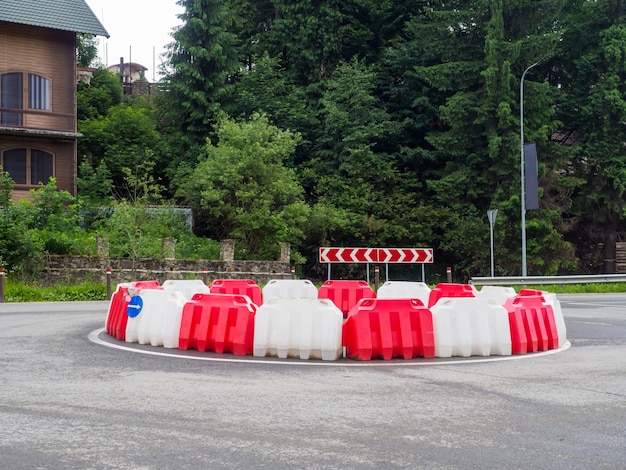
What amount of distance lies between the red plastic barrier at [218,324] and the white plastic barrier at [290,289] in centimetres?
615

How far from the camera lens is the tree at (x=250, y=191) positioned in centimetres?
3594

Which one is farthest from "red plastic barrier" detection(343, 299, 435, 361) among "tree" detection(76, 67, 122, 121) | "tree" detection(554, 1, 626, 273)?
"tree" detection(76, 67, 122, 121)

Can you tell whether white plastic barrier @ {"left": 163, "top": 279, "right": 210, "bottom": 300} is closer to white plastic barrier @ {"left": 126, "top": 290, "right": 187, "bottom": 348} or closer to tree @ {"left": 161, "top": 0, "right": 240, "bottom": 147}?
white plastic barrier @ {"left": 126, "top": 290, "right": 187, "bottom": 348}

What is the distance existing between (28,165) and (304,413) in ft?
111

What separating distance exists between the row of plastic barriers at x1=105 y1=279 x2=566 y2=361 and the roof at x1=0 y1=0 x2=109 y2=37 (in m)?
28.9

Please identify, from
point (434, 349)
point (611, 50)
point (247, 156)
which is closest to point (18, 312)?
point (434, 349)

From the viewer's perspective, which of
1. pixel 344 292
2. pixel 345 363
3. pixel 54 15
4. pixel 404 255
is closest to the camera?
pixel 345 363

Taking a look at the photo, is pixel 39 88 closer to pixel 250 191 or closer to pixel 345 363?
pixel 250 191

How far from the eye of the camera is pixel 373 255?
30.8 meters

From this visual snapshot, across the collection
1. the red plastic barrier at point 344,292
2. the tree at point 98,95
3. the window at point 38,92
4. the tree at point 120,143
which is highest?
the tree at point 98,95

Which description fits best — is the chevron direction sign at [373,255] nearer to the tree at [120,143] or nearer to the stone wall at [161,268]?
the stone wall at [161,268]

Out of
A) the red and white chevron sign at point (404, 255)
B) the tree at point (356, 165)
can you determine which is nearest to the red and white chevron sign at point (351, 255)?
the red and white chevron sign at point (404, 255)

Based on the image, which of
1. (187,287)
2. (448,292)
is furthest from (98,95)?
(448,292)

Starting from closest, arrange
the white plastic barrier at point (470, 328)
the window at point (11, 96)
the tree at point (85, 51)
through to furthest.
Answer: the white plastic barrier at point (470, 328) < the window at point (11, 96) < the tree at point (85, 51)
